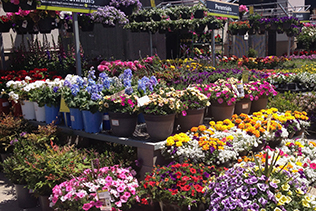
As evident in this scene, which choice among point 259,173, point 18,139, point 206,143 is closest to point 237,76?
point 206,143

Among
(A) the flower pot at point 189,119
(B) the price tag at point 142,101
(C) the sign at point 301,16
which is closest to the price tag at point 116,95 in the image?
(B) the price tag at point 142,101

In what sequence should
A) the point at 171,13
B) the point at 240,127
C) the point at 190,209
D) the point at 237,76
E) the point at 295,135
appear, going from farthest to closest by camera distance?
the point at 171,13
the point at 237,76
the point at 295,135
the point at 240,127
the point at 190,209

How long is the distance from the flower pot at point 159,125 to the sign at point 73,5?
5.94 feet

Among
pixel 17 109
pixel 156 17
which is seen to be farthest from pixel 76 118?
pixel 156 17

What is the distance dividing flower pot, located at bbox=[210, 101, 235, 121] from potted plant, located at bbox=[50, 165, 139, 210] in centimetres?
159

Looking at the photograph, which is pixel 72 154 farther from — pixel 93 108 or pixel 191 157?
pixel 191 157

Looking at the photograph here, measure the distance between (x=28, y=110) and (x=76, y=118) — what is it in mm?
1183

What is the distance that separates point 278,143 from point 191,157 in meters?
1.35

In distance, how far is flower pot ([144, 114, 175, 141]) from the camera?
3.29 metres

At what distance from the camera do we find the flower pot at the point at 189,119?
3.64 metres

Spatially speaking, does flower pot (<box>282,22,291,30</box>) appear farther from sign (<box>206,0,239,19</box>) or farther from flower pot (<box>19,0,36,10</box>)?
flower pot (<box>19,0,36,10</box>)

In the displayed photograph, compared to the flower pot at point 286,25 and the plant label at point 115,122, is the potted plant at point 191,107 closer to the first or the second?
the plant label at point 115,122

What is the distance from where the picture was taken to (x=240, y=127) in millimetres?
3730

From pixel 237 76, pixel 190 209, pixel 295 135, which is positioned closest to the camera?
pixel 190 209
